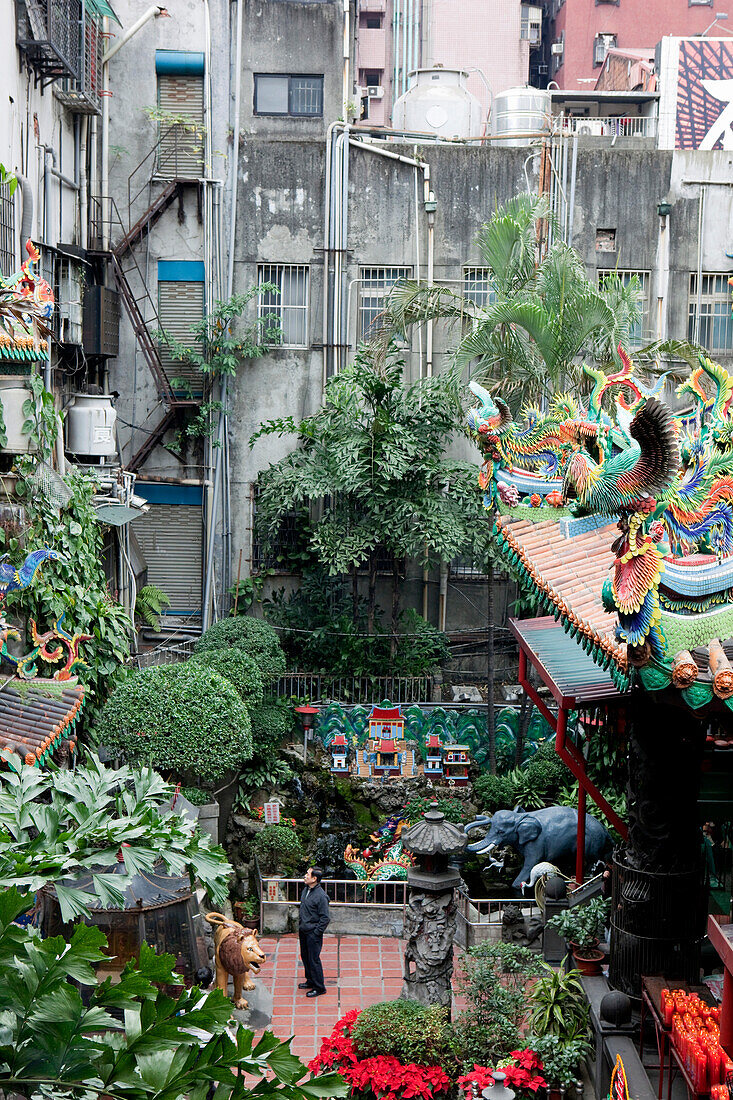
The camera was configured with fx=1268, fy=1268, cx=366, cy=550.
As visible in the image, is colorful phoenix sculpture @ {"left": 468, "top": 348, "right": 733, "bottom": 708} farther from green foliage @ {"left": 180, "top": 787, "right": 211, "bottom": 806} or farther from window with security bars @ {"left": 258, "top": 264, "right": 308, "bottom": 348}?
window with security bars @ {"left": 258, "top": 264, "right": 308, "bottom": 348}

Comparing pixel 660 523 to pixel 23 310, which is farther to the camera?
pixel 23 310

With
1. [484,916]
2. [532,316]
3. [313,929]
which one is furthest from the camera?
[532,316]

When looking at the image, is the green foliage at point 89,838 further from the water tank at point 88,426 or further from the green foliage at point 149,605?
the green foliage at point 149,605

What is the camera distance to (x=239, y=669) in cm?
1811

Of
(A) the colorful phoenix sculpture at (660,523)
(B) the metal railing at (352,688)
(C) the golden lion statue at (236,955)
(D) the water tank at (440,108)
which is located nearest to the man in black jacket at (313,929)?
(C) the golden lion statue at (236,955)

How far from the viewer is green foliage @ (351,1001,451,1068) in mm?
10555

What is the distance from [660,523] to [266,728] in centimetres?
1110

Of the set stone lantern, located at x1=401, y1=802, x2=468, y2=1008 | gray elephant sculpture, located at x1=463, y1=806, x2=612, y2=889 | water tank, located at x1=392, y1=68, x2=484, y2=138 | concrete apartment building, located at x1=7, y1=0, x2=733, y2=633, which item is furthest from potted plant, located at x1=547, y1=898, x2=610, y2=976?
water tank, located at x1=392, y1=68, x2=484, y2=138

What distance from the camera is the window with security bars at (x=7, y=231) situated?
16.1m

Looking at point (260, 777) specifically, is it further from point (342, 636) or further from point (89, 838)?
point (89, 838)

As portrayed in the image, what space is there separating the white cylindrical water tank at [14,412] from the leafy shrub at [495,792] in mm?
7961

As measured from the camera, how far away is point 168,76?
2261cm

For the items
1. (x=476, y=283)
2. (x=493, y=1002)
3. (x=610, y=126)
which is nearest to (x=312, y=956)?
(x=493, y=1002)

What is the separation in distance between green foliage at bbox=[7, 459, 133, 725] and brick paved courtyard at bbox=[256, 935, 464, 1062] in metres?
4.16
